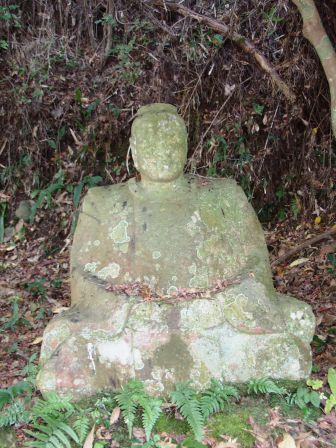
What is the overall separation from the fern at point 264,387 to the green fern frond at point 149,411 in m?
0.50

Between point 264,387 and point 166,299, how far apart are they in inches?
27.1

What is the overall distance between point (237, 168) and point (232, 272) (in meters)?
2.94

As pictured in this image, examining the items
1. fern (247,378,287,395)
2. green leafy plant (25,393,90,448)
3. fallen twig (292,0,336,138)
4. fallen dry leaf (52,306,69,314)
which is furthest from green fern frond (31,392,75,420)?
fallen twig (292,0,336,138)

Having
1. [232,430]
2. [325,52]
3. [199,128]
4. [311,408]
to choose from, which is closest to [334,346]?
[311,408]

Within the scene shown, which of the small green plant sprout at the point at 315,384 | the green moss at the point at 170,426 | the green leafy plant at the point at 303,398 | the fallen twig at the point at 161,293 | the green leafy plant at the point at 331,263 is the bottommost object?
the green leafy plant at the point at 331,263

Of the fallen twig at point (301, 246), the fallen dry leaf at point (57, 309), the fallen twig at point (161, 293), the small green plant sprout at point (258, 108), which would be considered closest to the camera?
the fallen twig at point (161, 293)

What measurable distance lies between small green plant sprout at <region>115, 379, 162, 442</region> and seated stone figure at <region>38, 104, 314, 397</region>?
78 millimetres

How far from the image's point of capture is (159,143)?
3.09 metres

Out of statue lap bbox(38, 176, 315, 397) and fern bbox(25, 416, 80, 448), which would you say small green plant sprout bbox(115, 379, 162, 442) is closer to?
statue lap bbox(38, 176, 315, 397)

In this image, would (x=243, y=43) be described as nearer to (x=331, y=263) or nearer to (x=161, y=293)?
(x=331, y=263)

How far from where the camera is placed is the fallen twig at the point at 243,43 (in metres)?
5.34

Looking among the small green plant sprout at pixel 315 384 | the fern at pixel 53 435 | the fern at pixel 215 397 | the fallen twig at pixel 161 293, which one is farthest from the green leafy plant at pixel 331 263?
the fern at pixel 53 435

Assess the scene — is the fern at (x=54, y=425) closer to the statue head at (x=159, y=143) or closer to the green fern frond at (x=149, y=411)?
the green fern frond at (x=149, y=411)

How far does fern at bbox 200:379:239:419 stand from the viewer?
9.56ft
